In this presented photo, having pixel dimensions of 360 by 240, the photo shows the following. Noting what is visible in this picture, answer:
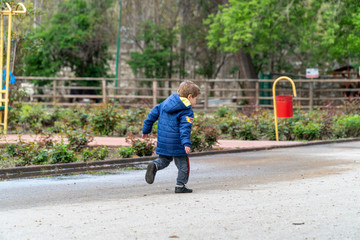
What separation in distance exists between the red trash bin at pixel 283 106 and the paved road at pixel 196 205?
5255 mm

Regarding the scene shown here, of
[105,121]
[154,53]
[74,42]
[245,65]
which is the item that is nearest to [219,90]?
[245,65]

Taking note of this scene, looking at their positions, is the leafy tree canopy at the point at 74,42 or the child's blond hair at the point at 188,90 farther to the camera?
the leafy tree canopy at the point at 74,42

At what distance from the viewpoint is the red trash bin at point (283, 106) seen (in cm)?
1706

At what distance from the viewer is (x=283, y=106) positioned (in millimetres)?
17094

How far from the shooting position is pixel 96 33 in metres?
45.7

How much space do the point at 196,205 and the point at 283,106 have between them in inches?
385

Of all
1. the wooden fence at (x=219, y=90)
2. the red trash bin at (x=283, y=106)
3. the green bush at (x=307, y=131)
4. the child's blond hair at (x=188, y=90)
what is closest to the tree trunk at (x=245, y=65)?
the wooden fence at (x=219, y=90)

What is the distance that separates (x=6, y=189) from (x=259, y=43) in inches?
1155

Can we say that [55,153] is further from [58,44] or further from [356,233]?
[58,44]

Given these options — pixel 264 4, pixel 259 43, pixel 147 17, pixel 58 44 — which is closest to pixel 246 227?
pixel 264 4

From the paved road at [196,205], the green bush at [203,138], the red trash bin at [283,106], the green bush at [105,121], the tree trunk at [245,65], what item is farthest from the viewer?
the tree trunk at [245,65]

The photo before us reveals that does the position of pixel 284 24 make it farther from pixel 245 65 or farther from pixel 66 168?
pixel 66 168

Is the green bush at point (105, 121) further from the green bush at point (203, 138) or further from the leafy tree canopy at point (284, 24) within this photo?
the leafy tree canopy at point (284, 24)

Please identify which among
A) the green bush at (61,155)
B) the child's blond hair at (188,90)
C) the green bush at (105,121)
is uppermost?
the child's blond hair at (188,90)
